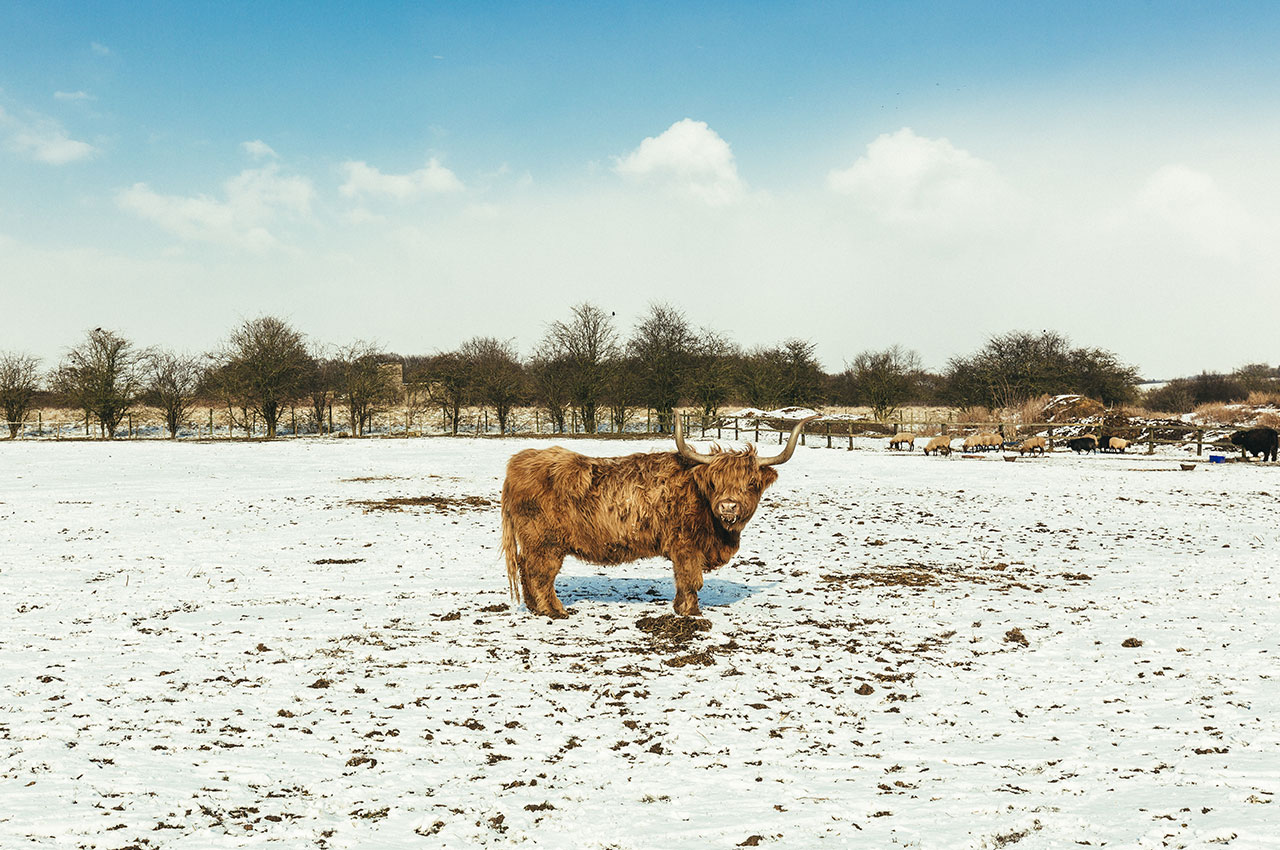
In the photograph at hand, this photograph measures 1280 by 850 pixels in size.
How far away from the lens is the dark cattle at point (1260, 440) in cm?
2712

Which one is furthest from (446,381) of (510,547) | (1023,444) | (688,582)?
(688,582)

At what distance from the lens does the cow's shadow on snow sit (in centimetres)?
855

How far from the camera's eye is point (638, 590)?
9.12m

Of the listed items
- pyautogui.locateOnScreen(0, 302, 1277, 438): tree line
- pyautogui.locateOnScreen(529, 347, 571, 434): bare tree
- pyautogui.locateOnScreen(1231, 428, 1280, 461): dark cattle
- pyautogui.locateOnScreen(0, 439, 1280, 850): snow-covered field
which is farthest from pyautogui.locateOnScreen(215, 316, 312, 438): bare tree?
pyautogui.locateOnScreen(1231, 428, 1280, 461): dark cattle

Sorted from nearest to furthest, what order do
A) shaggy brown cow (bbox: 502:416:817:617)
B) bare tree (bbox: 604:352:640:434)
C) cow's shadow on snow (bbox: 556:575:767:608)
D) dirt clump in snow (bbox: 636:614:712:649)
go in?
dirt clump in snow (bbox: 636:614:712:649)
shaggy brown cow (bbox: 502:416:817:617)
cow's shadow on snow (bbox: 556:575:767:608)
bare tree (bbox: 604:352:640:434)

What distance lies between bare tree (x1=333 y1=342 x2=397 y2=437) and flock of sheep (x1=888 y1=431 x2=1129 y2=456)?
3285 centimetres

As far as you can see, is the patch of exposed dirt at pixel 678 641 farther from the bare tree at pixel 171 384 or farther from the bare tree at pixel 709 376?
the bare tree at pixel 171 384

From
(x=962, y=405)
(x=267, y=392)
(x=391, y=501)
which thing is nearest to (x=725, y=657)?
(x=391, y=501)

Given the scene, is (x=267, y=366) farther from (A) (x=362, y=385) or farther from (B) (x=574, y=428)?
(B) (x=574, y=428)

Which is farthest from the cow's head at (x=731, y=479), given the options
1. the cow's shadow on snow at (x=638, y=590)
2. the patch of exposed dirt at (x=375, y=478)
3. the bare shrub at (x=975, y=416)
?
the bare shrub at (x=975, y=416)

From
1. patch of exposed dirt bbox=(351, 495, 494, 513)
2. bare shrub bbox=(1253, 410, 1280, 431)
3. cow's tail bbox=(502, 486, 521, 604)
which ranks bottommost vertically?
patch of exposed dirt bbox=(351, 495, 494, 513)

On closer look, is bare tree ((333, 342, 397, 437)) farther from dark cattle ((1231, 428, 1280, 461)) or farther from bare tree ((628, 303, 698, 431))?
dark cattle ((1231, 428, 1280, 461))

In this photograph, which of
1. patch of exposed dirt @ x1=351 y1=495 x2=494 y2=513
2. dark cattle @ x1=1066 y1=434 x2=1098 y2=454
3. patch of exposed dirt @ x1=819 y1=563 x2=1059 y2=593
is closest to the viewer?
patch of exposed dirt @ x1=819 y1=563 x2=1059 y2=593

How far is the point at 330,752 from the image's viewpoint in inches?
181
